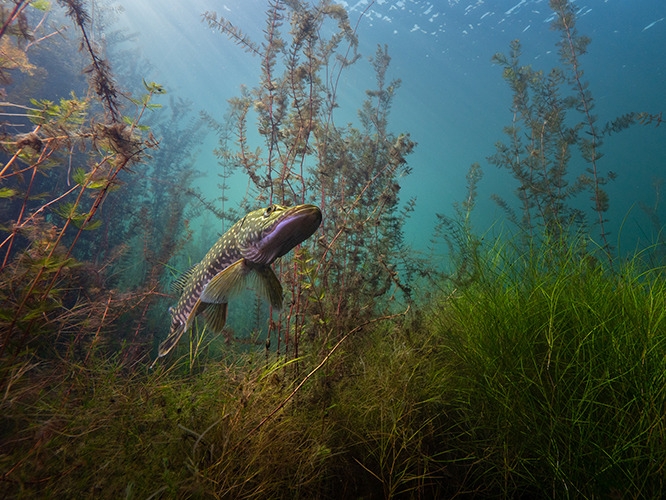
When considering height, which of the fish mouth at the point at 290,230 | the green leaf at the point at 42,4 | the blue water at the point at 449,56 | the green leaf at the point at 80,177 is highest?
the blue water at the point at 449,56

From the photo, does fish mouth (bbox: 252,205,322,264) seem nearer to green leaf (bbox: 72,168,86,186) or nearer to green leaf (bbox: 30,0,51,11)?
green leaf (bbox: 72,168,86,186)

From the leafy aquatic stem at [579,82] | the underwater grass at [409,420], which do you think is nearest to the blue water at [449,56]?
the leafy aquatic stem at [579,82]

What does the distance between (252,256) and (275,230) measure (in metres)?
0.41

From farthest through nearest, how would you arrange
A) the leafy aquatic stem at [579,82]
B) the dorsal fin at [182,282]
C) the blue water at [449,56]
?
the blue water at [449,56], the leafy aquatic stem at [579,82], the dorsal fin at [182,282]

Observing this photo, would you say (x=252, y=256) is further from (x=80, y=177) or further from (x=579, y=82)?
(x=579, y=82)

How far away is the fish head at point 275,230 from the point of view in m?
2.05

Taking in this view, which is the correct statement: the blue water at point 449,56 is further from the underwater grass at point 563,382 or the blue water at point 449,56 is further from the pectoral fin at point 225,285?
the pectoral fin at point 225,285

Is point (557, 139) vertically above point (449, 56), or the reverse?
point (449, 56)

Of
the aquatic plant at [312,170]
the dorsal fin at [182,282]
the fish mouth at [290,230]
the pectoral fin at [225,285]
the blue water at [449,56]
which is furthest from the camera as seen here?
the blue water at [449,56]

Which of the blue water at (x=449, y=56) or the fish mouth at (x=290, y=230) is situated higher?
the blue water at (x=449, y=56)

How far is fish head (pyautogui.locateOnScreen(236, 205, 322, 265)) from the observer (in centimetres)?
205

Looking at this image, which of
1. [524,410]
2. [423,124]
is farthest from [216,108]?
[524,410]

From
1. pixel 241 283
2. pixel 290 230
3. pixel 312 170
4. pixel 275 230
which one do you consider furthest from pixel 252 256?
pixel 312 170

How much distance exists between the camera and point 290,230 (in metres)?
2.10
